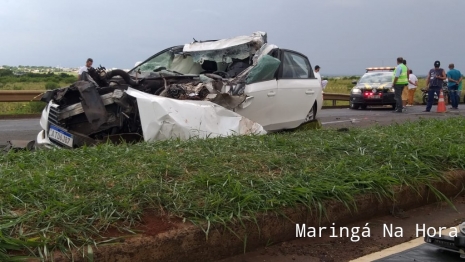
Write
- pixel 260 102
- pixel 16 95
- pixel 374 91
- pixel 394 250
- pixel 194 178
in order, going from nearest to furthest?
1. pixel 394 250
2. pixel 194 178
3. pixel 260 102
4. pixel 16 95
5. pixel 374 91

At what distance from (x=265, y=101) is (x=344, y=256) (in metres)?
4.57

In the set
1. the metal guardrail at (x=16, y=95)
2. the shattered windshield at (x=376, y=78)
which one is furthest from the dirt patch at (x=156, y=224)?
the shattered windshield at (x=376, y=78)

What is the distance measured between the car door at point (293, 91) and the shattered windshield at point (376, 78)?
11.0m

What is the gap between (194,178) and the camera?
13.3ft

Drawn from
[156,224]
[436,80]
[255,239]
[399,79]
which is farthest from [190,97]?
[436,80]

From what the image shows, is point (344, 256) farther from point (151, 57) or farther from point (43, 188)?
point (151, 57)

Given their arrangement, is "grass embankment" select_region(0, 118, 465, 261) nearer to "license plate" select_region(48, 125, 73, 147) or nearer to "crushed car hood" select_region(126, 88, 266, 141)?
"crushed car hood" select_region(126, 88, 266, 141)

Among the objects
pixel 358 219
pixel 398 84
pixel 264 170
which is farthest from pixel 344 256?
pixel 398 84

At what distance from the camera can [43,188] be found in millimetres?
3553

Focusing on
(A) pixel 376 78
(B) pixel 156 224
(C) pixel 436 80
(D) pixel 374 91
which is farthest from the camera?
(A) pixel 376 78

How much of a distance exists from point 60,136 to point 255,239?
3794 millimetres

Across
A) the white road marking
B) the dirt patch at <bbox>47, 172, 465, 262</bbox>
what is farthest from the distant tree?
the white road marking

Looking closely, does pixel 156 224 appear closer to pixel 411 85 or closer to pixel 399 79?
pixel 399 79

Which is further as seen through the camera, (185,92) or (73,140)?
(185,92)
